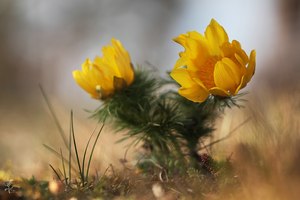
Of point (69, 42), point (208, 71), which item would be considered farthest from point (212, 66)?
point (69, 42)

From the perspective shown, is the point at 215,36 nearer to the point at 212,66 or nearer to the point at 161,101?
the point at 212,66

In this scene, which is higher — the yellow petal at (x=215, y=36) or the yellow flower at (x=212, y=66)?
the yellow petal at (x=215, y=36)

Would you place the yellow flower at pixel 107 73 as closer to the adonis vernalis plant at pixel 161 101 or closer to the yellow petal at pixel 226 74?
the adonis vernalis plant at pixel 161 101

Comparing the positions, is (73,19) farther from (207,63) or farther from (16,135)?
(207,63)

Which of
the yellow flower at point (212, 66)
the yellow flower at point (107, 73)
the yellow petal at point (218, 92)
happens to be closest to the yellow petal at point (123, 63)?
the yellow flower at point (107, 73)

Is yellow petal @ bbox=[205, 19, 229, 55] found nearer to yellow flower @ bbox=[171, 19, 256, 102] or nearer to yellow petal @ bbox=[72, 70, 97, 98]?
yellow flower @ bbox=[171, 19, 256, 102]

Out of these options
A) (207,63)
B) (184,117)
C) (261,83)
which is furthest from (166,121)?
(261,83)

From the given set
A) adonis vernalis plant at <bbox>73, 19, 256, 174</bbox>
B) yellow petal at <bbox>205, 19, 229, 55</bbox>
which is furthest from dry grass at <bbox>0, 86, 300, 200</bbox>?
yellow petal at <bbox>205, 19, 229, 55</bbox>
